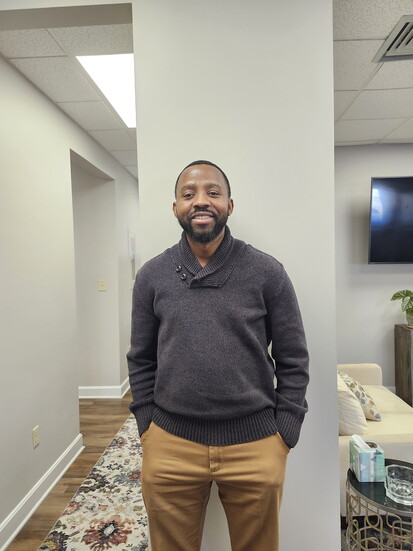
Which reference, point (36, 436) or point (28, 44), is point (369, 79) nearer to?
point (28, 44)

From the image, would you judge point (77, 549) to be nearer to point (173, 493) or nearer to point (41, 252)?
point (173, 493)

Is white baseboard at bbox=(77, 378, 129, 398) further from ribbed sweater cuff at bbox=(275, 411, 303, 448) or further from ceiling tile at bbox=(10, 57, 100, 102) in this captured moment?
ribbed sweater cuff at bbox=(275, 411, 303, 448)

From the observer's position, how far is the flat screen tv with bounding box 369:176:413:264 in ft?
11.6

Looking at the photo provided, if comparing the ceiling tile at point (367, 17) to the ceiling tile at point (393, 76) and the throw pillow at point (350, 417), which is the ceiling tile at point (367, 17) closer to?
the ceiling tile at point (393, 76)

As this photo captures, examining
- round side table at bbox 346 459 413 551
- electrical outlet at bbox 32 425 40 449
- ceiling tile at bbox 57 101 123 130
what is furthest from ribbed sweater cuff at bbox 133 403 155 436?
ceiling tile at bbox 57 101 123 130

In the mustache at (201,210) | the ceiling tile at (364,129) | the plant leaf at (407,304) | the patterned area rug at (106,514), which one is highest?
the ceiling tile at (364,129)

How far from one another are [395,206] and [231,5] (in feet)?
9.04

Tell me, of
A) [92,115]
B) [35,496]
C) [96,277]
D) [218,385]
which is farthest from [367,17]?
[96,277]

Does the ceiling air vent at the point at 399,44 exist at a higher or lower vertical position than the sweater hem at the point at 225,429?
higher

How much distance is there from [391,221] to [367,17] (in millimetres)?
2210

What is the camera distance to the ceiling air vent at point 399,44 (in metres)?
1.77

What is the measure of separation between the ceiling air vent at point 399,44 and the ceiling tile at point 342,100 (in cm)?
41

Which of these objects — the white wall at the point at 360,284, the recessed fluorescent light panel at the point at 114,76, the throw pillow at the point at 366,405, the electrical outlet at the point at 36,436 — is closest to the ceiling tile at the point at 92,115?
the recessed fluorescent light panel at the point at 114,76

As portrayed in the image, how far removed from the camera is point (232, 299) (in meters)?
1.10
